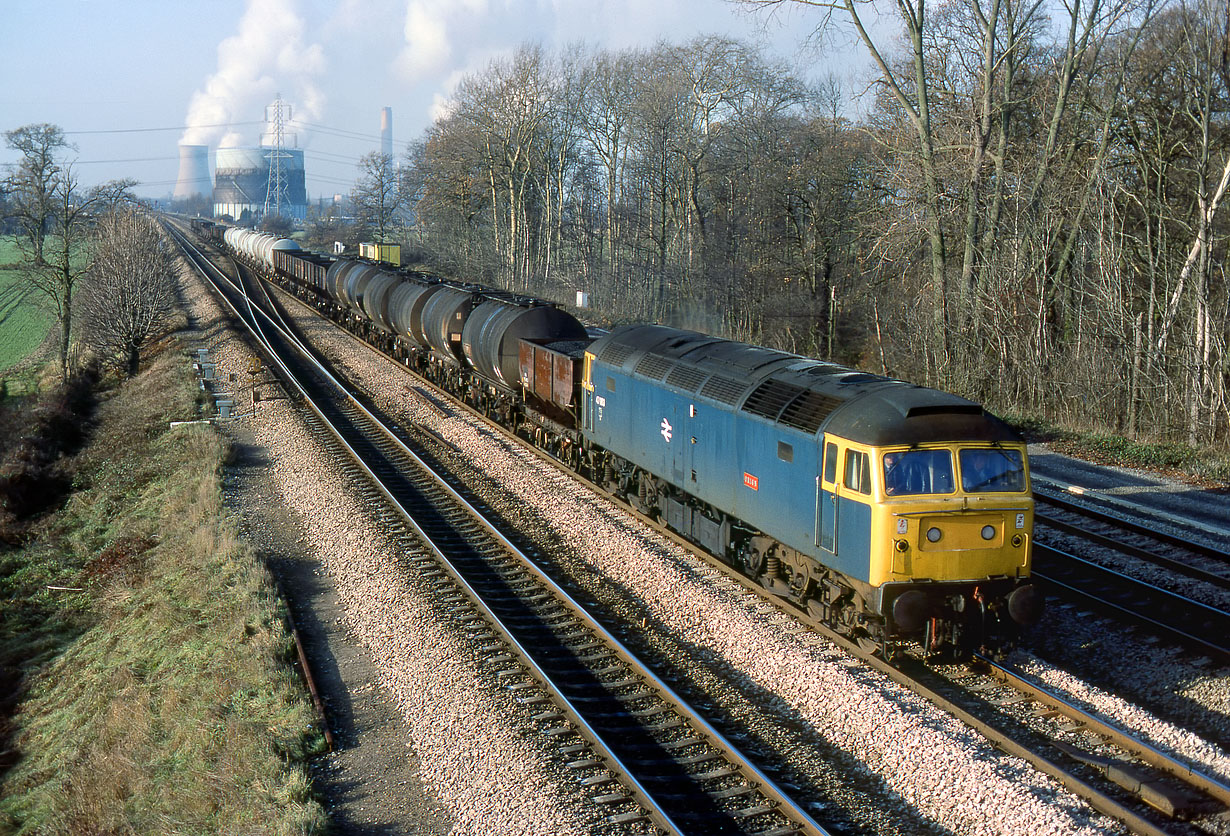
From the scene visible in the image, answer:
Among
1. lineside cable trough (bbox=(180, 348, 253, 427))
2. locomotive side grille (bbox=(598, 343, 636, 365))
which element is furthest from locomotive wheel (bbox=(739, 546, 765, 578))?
lineside cable trough (bbox=(180, 348, 253, 427))

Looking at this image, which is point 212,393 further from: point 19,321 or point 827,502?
point 19,321

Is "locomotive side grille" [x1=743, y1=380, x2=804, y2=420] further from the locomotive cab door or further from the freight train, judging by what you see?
the locomotive cab door

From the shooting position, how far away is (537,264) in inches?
2250

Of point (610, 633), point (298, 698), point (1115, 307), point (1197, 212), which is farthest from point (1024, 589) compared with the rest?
point (1197, 212)

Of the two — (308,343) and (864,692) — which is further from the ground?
(308,343)

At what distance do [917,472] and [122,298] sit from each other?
124 feet

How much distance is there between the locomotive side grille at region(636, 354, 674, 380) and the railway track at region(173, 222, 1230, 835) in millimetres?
6043

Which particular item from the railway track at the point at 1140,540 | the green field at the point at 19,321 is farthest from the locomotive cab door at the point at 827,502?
the green field at the point at 19,321

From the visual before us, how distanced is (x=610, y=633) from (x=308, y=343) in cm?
3313

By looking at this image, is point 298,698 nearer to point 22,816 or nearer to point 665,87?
point 22,816

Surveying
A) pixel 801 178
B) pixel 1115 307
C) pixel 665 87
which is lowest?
pixel 1115 307

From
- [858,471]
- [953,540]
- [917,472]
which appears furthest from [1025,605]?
[858,471]

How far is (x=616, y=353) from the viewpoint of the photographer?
1802cm

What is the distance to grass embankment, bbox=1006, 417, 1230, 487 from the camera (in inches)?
795
